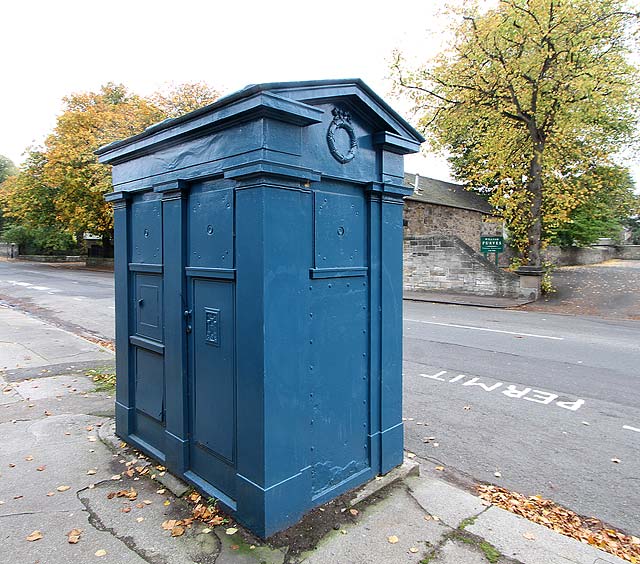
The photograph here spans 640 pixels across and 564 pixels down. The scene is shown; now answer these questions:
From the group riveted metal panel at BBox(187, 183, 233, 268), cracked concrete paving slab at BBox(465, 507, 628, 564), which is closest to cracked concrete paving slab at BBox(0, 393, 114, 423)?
riveted metal panel at BBox(187, 183, 233, 268)

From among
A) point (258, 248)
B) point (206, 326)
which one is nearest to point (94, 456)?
point (206, 326)

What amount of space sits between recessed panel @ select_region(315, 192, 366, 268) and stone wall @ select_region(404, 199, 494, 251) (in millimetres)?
22839

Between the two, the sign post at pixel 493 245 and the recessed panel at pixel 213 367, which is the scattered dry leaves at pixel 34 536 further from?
the sign post at pixel 493 245

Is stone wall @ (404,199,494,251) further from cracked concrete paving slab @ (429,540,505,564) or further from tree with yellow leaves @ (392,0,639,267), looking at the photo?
cracked concrete paving slab @ (429,540,505,564)

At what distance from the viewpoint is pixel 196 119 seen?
122 inches

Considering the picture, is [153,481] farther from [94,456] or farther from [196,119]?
[196,119]

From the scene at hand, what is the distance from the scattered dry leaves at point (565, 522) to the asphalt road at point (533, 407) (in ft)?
0.51

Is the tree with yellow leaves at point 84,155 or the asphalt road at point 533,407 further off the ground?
the tree with yellow leaves at point 84,155

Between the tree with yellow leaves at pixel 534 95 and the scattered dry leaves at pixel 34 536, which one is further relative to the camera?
the tree with yellow leaves at pixel 534 95

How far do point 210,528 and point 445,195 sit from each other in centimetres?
3260

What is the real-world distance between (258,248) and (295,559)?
5.80 feet

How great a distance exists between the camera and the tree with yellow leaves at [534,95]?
50.3 feet

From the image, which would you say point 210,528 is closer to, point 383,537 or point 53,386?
point 383,537

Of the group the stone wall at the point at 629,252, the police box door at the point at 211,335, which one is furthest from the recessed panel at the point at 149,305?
the stone wall at the point at 629,252
